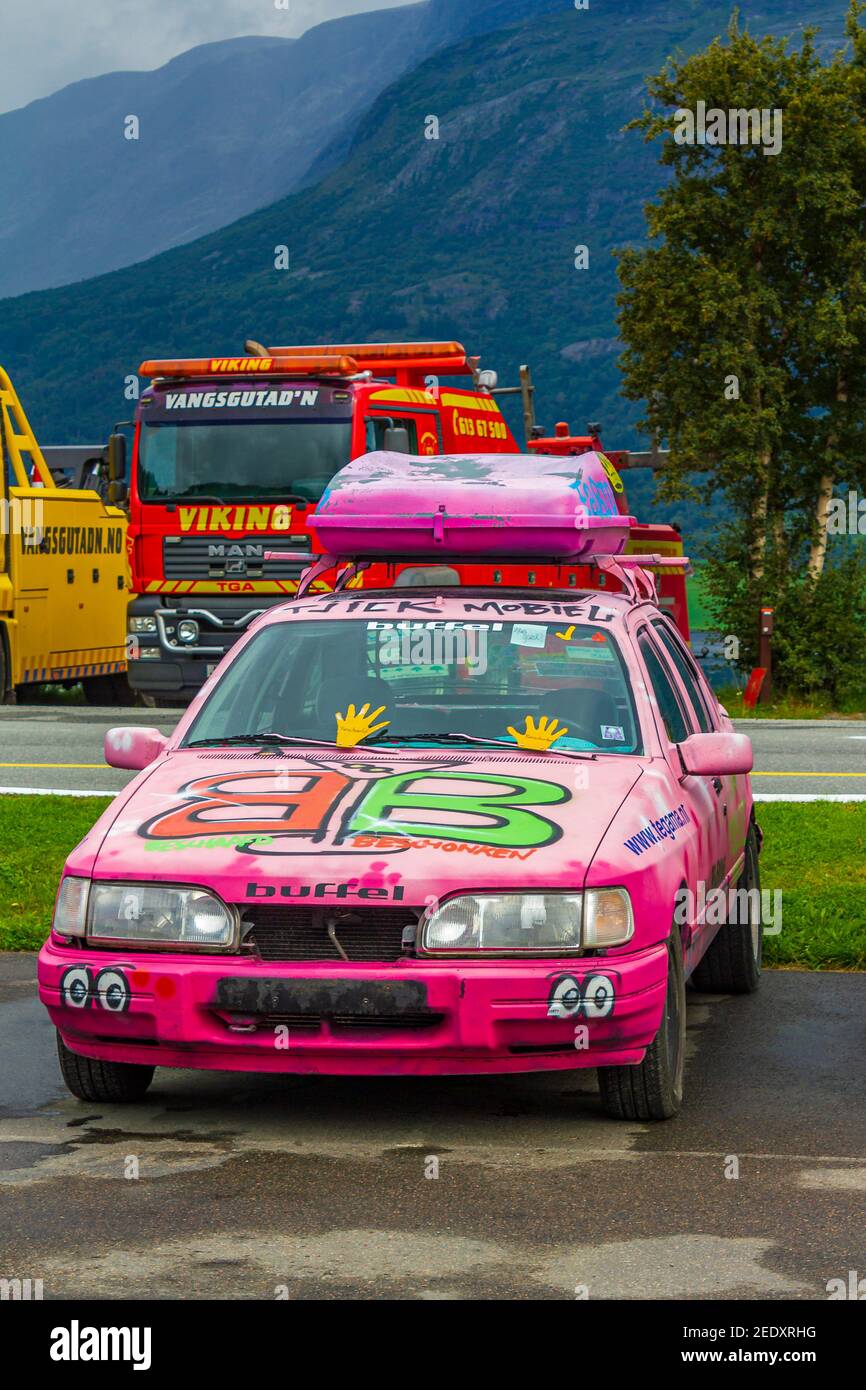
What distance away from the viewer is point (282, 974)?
5.68 m

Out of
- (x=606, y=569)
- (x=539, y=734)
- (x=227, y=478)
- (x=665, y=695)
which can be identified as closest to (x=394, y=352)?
(x=227, y=478)

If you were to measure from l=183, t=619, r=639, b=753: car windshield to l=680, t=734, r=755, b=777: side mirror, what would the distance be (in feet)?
0.66

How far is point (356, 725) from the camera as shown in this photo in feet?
22.7

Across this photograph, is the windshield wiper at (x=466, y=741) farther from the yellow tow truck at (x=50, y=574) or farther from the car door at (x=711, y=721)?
the yellow tow truck at (x=50, y=574)

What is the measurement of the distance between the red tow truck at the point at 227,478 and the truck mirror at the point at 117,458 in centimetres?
23

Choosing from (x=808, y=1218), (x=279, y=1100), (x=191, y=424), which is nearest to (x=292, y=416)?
(x=191, y=424)

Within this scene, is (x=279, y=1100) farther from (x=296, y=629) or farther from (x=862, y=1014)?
(x=862, y=1014)

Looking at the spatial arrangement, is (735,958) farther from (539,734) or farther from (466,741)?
(466,741)

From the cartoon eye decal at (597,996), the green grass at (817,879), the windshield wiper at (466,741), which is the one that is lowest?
the green grass at (817,879)

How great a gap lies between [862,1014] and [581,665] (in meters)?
1.93

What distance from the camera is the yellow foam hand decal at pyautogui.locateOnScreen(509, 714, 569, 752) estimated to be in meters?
6.77

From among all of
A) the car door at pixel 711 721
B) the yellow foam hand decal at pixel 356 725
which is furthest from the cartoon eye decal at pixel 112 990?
the car door at pixel 711 721

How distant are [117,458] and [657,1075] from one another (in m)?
14.8

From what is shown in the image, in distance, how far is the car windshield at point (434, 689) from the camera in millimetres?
6863
